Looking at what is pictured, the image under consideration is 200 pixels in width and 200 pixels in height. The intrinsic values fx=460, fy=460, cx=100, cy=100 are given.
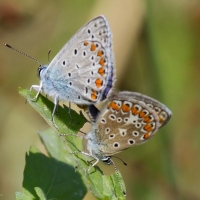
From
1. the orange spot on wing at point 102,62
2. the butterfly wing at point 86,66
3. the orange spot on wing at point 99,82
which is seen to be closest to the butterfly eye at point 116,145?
the butterfly wing at point 86,66

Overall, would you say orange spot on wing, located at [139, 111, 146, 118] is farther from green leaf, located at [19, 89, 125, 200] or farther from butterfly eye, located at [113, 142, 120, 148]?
green leaf, located at [19, 89, 125, 200]

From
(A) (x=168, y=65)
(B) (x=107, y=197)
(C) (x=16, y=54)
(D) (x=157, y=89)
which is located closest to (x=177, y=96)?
(A) (x=168, y=65)

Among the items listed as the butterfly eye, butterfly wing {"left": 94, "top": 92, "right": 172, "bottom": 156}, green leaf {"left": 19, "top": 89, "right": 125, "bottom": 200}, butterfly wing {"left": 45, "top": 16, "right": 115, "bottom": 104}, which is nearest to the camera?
green leaf {"left": 19, "top": 89, "right": 125, "bottom": 200}

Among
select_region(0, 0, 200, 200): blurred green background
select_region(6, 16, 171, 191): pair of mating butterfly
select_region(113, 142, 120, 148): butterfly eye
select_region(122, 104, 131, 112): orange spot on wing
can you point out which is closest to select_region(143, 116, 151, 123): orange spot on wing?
select_region(6, 16, 171, 191): pair of mating butterfly

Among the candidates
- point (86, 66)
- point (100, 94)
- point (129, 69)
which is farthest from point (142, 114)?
point (129, 69)

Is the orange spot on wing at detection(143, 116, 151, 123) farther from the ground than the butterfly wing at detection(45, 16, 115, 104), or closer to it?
closer to it

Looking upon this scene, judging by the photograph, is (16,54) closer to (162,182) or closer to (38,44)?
(38,44)

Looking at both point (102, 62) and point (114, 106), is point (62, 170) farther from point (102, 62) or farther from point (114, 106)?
point (102, 62)
